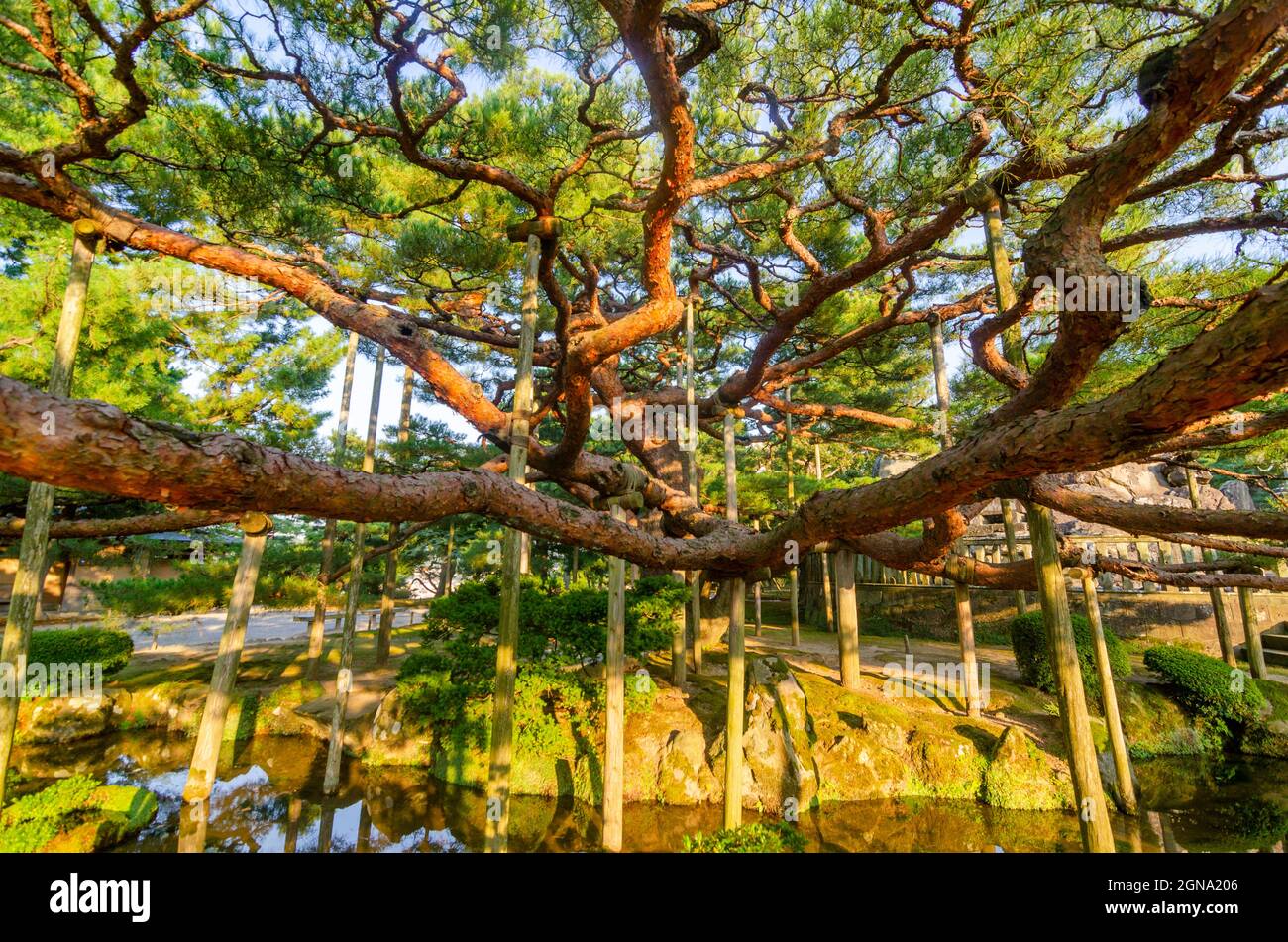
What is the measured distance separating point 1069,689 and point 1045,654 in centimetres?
600

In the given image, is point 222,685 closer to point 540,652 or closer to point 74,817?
point 74,817

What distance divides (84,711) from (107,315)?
6.52 meters

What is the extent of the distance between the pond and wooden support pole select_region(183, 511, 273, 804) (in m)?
0.34

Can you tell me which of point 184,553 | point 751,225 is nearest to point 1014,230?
point 751,225

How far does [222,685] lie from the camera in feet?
18.3

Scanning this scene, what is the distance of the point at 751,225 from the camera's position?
8.17m

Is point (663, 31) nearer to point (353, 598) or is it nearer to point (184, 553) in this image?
point (353, 598)

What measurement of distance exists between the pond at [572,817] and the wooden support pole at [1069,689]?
2.20 metres

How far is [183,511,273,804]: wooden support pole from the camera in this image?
5480mm

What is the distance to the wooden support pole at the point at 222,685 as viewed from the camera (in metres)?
5.48

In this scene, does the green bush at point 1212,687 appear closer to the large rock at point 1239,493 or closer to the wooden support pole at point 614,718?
the wooden support pole at point 614,718

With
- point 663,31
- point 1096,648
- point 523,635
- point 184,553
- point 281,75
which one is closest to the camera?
point 663,31

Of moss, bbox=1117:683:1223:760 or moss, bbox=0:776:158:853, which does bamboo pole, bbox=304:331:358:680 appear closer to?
moss, bbox=0:776:158:853

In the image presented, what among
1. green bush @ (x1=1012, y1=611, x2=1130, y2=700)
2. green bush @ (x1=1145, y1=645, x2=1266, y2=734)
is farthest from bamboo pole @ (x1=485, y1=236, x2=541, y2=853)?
green bush @ (x1=1145, y1=645, x2=1266, y2=734)
